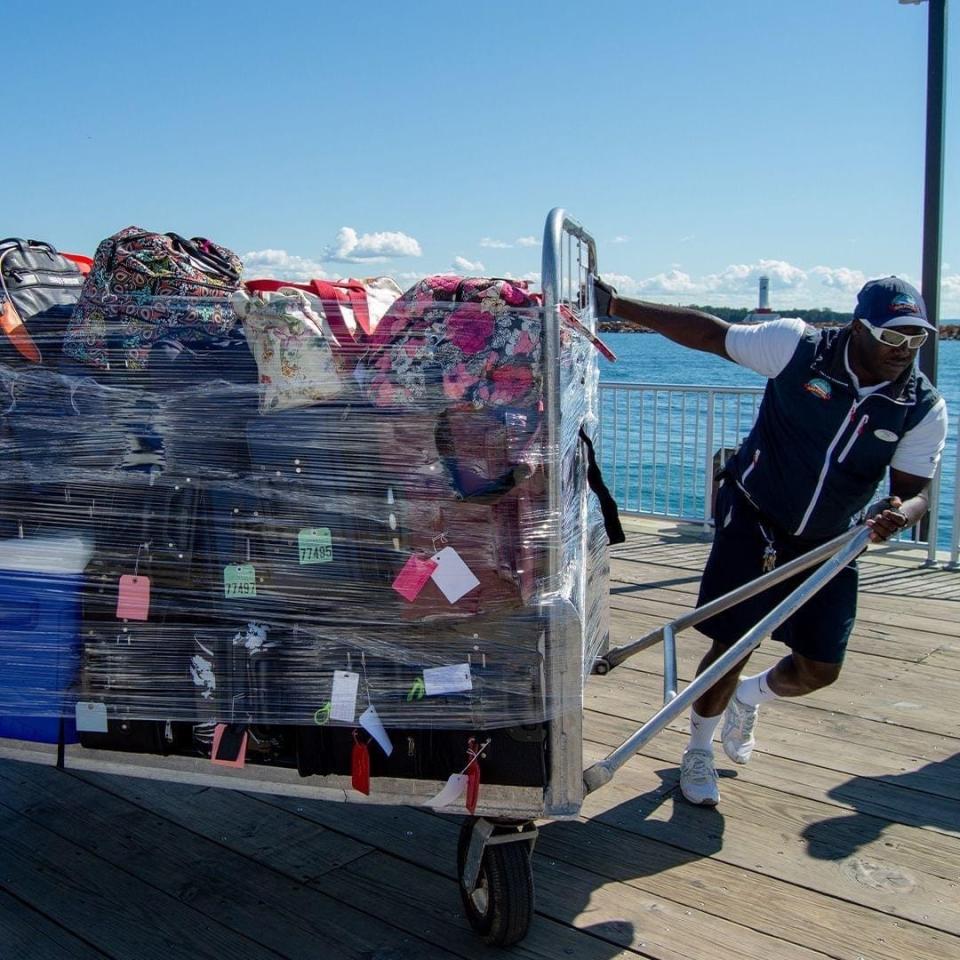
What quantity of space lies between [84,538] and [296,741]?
69cm

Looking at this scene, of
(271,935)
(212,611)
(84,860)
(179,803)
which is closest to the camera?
(212,611)

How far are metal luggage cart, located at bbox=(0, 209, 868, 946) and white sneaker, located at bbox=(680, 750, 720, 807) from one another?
495 mm

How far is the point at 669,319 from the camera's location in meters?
3.00

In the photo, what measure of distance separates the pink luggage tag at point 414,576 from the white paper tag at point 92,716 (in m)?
0.80

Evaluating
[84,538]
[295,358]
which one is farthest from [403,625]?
[84,538]

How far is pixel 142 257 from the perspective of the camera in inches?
98.0

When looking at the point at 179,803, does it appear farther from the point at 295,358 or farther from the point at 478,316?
the point at 478,316

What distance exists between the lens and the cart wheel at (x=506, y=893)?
2.33 m

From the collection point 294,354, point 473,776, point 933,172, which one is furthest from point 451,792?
point 933,172

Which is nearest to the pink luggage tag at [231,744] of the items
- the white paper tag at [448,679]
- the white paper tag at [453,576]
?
the white paper tag at [448,679]

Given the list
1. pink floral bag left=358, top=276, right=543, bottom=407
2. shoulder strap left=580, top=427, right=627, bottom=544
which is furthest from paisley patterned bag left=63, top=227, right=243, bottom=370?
shoulder strap left=580, top=427, right=627, bottom=544

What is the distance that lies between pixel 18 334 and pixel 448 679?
1.36m

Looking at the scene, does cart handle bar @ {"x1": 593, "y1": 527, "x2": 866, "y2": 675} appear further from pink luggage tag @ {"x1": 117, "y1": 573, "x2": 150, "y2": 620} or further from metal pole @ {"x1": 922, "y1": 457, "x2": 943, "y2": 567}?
metal pole @ {"x1": 922, "y1": 457, "x2": 943, "y2": 567}

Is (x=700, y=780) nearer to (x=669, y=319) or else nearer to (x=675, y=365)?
(x=669, y=319)
